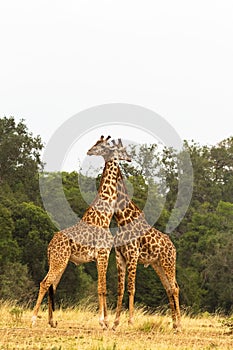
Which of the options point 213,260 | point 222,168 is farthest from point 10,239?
point 222,168

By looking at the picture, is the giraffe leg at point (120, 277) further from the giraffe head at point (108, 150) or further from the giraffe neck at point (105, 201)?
the giraffe head at point (108, 150)

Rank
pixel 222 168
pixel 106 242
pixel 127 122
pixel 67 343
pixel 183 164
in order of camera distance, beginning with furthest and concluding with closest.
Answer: pixel 222 168
pixel 183 164
pixel 127 122
pixel 106 242
pixel 67 343

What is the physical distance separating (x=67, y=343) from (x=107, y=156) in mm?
4796

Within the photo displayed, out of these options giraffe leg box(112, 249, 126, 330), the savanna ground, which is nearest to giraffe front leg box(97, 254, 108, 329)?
the savanna ground

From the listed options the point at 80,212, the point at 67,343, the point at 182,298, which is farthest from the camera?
the point at 80,212

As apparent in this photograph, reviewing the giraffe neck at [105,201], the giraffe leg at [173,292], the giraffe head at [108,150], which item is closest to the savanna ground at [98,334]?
the giraffe leg at [173,292]

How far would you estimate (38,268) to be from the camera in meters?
36.5

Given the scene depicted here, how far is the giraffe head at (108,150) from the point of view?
15555mm

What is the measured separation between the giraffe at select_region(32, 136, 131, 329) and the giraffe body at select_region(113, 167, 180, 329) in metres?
0.46

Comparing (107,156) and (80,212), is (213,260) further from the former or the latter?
(107,156)

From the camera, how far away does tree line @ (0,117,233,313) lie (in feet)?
116

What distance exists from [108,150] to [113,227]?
Result: 19.8 meters

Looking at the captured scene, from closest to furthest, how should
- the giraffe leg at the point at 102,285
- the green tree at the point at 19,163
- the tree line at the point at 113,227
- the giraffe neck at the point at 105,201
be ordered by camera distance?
the giraffe leg at the point at 102,285
the giraffe neck at the point at 105,201
the tree line at the point at 113,227
the green tree at the point at 19,163

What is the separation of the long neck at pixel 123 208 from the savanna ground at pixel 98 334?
193cm
